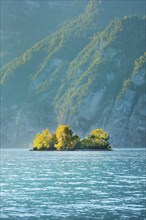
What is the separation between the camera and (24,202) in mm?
70812

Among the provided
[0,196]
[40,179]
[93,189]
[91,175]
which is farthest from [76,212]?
[91,175]

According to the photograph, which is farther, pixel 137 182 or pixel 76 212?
pixel 137 182

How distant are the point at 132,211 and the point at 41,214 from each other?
28.9ft

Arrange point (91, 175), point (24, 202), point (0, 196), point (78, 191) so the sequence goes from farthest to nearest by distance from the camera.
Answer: point (91, 175)
point (78, 191)
point (0, 196)
point (24, 202)

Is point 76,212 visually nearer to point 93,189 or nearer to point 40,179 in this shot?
point 93,189

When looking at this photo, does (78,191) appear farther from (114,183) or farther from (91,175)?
(91,175)

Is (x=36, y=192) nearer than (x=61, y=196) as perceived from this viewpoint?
No

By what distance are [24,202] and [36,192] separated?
10839mm

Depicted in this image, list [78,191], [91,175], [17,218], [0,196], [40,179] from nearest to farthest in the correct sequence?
1. [17,218]
2. [0,196]
3. [78,191]
4. [40,179]
5. [91,175]

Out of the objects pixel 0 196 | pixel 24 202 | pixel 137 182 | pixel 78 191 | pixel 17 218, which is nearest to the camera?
pixel 17 218

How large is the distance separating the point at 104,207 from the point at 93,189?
59.9ft

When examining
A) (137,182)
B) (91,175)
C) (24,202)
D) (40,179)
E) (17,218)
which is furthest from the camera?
(91,175)

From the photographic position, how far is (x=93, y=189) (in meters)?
84.3

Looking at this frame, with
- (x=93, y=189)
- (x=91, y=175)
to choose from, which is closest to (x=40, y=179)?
(x=91, y=175)
